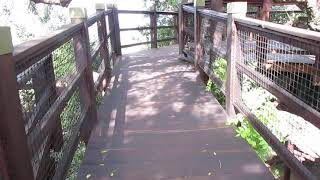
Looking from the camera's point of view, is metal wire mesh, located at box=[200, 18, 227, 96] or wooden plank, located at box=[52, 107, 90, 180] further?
metal wire mesh, located at box=[200, 18, 227, 96]

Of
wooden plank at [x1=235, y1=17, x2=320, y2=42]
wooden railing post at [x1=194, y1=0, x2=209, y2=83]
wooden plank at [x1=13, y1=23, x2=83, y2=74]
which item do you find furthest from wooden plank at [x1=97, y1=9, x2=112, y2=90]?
wooden plank at [x1=13, y1=23, x2=83, y2=74]

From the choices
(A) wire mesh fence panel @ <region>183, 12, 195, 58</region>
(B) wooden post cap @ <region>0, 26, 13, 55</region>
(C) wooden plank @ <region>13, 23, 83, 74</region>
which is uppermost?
(B) wooden post cap @ <region>0, 26, 13, 55</region>

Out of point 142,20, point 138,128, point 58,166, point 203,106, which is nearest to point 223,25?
point 203,106

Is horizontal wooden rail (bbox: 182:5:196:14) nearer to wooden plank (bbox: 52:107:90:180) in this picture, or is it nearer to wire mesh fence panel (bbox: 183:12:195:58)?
wire mesh fence panel (bbox: 183:12:195:58)

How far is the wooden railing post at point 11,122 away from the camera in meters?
1.85

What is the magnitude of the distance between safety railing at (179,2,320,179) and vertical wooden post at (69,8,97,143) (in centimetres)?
153

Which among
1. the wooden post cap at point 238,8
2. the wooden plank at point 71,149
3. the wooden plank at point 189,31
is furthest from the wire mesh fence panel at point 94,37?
the wooden post cap at point 238,8

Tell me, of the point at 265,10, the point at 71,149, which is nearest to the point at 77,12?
the point at 71,149

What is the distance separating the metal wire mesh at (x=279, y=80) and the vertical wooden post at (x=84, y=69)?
163cm

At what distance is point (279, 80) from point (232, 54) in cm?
61

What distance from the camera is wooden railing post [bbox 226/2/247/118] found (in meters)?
4.07

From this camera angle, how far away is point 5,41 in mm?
1839

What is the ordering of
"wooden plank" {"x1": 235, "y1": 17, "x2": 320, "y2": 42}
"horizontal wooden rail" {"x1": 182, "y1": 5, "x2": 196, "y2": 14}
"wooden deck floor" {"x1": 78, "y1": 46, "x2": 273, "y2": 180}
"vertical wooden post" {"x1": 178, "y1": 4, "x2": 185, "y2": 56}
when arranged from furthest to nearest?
"vertical wooden post" {"x1": 178, "y1": 4, "x2": 185, "y2": 56}
"horizontal wooden rail" {"x1": 182, "y1": 5, "x2": 196, "y2": 14}
"wooden deck floor" {"x1": 78, "y1": 46, "x2": 273, "y2": 180}
"wooden plank" {"x1": 235, "y1": 17, "x2": 320, "y2": 42}

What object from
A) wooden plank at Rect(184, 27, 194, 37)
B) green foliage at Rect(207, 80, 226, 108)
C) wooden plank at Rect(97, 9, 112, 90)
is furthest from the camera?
wooden plank at Rect(184, 27, 194, 37)
